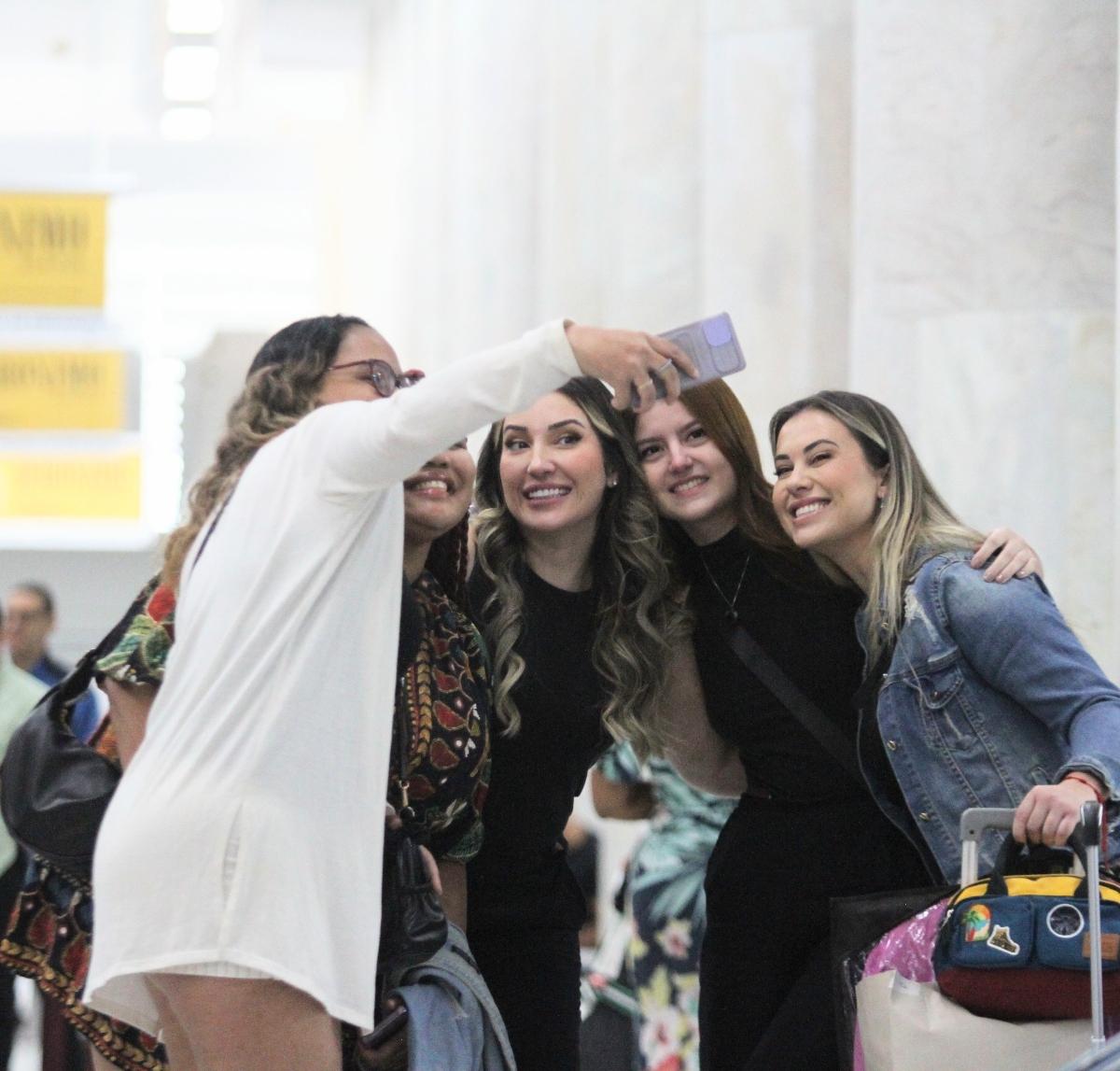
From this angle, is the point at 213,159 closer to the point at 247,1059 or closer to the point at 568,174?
the point at 568,174

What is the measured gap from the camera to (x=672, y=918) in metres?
4.83

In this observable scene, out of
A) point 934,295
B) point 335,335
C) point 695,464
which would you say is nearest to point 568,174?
point 934,295

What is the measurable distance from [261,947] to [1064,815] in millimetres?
1219

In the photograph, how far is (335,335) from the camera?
10.5 feet

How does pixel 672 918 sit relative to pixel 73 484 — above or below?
below

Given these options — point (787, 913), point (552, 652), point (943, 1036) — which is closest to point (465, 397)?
point (943, 1036)

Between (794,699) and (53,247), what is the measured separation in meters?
10.9

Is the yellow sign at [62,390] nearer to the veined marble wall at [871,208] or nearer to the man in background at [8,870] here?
the veined marble wall at [871,208]

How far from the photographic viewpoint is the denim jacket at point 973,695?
323 centimetres

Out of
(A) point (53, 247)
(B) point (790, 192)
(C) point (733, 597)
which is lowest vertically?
(C) point (733, 597)

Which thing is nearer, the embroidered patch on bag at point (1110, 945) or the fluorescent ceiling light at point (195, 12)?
the embroidered patch on bag at point (1110, 945)

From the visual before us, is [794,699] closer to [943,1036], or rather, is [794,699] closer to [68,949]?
[943,1036]

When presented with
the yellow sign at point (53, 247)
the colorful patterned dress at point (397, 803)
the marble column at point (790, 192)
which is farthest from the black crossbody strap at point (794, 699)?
the yellow sign at point (53, 247)

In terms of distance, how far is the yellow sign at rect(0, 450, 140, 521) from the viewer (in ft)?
48.5
